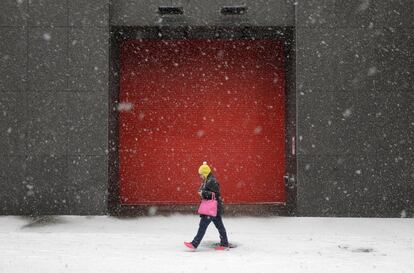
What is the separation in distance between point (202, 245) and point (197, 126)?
19.5 ft

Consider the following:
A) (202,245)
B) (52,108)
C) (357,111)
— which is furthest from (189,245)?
(357,111)

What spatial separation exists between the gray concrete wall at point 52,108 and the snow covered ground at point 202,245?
693mm

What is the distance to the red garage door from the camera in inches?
609

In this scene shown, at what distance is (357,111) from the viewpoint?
13.2m

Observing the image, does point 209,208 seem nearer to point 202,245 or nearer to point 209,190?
point 209,190

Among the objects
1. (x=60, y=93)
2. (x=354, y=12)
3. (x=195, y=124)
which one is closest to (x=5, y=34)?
(x=60, y=93)

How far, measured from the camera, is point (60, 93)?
13242 millimetres

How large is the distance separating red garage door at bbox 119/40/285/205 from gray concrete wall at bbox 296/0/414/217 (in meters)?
2.25

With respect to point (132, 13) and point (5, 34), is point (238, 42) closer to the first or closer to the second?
point (132, 13)

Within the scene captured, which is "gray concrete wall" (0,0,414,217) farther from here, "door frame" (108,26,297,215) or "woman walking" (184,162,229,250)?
"woman walking" (184,162,229,250)

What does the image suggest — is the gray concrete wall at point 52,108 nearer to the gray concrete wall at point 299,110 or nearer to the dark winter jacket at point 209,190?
the gray concrete wall at point 299,110

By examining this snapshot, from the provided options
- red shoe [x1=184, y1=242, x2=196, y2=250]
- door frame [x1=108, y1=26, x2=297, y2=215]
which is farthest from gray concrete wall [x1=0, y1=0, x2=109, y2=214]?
red shoe [x1=184, y1=242, x2=196, y2=250]

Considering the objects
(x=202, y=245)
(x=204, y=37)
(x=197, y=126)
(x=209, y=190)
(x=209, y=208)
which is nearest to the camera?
(x=209, y=208)

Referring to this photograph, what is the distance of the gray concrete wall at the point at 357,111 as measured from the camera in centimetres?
1320
